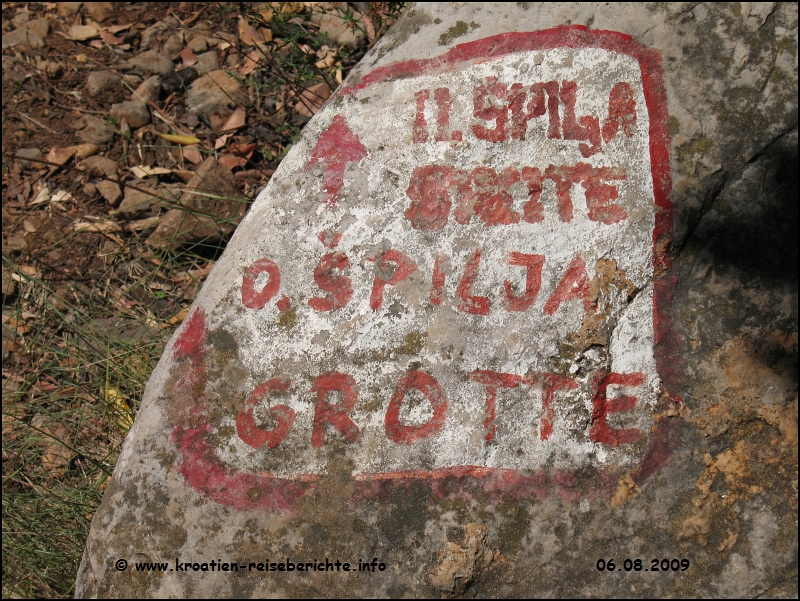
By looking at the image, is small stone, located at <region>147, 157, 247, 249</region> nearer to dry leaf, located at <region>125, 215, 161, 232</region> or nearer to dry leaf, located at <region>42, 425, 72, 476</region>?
dry leaf, located at <region>125, 215, 161, 232</region>

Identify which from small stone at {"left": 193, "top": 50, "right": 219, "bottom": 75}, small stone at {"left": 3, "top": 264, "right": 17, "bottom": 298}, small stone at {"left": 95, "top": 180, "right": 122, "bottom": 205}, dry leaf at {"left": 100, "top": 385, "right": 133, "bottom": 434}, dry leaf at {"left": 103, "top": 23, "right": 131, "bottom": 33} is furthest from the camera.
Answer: dry leaf at {"left": 103, "top": 23, "right": 131, "bottom": 33}

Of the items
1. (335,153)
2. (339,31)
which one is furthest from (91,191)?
(335,153)

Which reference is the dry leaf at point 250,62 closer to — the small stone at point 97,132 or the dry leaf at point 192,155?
the dry leaf at point 192,155

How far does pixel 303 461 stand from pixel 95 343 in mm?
1289

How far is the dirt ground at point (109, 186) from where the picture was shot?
2316 millimetres

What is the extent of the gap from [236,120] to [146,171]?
1.39 feet

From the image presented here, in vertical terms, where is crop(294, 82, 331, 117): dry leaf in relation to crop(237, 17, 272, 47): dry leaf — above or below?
below

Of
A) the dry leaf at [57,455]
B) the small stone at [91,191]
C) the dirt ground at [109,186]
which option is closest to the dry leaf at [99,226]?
the dirt ground at [109,186]

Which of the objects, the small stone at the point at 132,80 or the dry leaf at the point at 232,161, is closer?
the dry leaf at the point at 232,161

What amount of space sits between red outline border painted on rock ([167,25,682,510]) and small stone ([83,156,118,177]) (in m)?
1.44

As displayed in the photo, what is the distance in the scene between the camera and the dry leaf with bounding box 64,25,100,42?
305 cm

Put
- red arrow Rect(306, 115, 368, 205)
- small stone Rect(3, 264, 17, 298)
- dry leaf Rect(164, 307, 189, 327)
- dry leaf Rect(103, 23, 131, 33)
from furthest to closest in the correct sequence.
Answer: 1. dry leaf Rect(103, 23, 131, 33)
2. small stone Rect(3, 264, 17, 298)
3. dry leaf Rect(164, 307, 189, 327)
4. red arrow Rect(306, 115, 368, 205)

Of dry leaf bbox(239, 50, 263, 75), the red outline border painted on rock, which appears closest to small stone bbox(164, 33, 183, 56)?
dry leaf bbox(239, 50, 263, 75)

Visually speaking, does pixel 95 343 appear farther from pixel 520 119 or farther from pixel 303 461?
pixel 520 119
